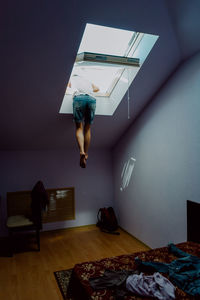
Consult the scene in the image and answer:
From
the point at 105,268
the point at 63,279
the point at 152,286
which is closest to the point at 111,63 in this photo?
the point at 105,268

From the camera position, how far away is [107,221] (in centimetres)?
449

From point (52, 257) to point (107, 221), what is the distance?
135cm

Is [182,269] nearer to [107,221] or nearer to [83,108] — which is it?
[83,108]

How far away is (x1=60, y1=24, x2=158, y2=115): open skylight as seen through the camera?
2.84 m

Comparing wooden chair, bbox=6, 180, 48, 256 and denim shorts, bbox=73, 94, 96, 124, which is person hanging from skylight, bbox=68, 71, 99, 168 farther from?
wooden chair, bbox=6, 180, 48, 256

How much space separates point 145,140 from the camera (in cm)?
372

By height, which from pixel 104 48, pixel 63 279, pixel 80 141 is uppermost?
pixel 104 48

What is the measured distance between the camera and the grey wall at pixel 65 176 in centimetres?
420

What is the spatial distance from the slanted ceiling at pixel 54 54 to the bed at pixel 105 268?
2.00 meters

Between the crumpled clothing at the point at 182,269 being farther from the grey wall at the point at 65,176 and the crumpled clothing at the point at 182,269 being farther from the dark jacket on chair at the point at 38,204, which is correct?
the grey wall at the point at 65,176

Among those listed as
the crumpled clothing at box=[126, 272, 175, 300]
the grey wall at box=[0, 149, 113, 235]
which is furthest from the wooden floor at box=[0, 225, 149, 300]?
the crumpled clothing at box=[126, 272, 175, 300]

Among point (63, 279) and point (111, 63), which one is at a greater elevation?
point (111, 63)

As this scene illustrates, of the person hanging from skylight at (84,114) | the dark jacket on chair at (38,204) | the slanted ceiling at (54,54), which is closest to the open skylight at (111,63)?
the slanted ceiling at (54,54)

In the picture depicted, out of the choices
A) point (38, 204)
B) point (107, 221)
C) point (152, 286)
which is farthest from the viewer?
point (107, 221)
